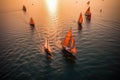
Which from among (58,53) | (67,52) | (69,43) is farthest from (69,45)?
(58,53)

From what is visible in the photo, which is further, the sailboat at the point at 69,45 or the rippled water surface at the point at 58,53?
the sailboat at the point at 69,45

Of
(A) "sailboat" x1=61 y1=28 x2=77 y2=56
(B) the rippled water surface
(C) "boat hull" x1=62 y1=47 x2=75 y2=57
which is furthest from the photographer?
(C) "boat hull" x1=62 y1=47 x2=75 y2=57

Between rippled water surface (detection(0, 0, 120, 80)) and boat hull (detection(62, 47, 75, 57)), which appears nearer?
rippled water surface (detection(0, 0, 120, 80))

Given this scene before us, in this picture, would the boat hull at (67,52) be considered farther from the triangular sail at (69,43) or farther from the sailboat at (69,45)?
the triangular sail at (69,43)

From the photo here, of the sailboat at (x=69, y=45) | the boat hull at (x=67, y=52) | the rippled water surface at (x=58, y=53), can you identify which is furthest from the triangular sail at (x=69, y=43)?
the rippled water surface at (x=58, y=53)

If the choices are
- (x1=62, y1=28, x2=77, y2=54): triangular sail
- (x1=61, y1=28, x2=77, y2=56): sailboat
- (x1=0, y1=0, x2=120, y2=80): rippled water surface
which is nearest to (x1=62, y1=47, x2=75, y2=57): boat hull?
(x1=61, y1=28, x2=77, y2=56): sailboat

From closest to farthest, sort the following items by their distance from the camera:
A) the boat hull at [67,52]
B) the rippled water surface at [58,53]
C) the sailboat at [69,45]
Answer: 1. the rippled water surface at [58,53]
2. the sailboat at [69,45]
3. the boat hull at [67,52]

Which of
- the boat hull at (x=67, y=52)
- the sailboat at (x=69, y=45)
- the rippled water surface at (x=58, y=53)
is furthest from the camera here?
the boat hull at (x=67, y=52)

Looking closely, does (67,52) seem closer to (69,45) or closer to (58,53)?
(69,45)

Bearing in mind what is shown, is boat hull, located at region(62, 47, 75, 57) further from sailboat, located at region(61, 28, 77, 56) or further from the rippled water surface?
the rippled water surface

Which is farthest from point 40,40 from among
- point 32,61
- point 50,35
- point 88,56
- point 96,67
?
point 96,67

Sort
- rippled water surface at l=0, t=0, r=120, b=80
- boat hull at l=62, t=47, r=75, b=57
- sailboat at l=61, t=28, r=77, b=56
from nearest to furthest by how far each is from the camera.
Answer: rippled water surface at l=0, t=0, r=120, b=80, sailboat at l=61, t=28, r=77, b=56, boat hull at l=62, t=47, r=75, b=57
